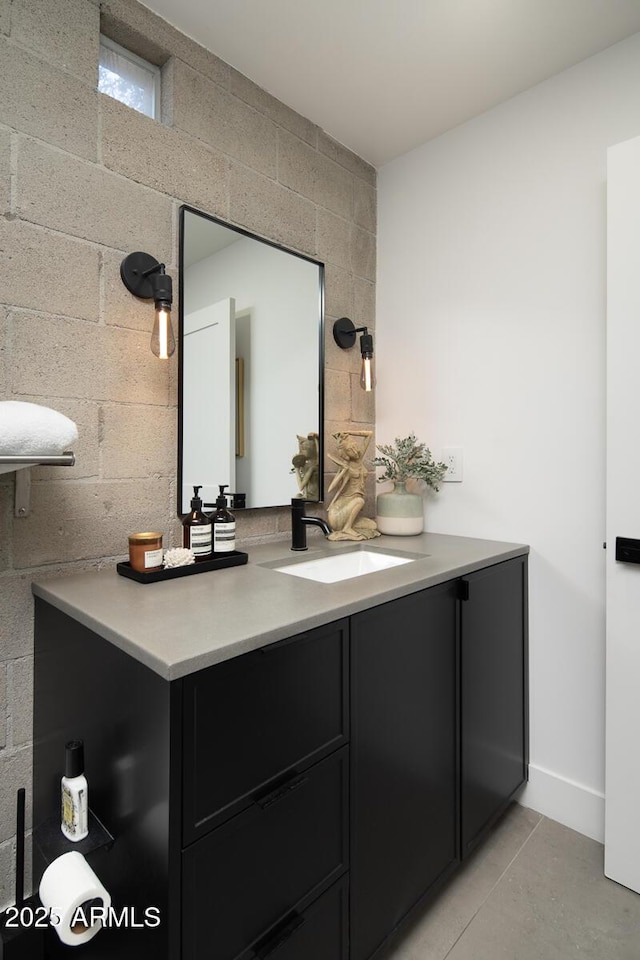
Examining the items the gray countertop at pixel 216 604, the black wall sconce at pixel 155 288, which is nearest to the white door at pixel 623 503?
the gray countertop at pixel 216 604

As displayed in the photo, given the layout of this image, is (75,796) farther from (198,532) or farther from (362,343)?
(362,343)

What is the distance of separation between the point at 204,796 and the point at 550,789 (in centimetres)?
143

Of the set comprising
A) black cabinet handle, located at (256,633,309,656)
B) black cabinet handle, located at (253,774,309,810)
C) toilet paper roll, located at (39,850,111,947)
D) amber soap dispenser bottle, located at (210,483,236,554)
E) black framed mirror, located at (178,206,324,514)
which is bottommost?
toilet paper roll, located at (39,850,111,947)

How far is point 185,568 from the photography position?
51.2 inches

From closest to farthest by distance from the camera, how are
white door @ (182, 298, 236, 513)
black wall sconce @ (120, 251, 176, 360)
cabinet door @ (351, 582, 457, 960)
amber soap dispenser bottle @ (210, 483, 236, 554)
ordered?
cabinet door @ (351, 582, 457, 960), black wall sconce @ (120, 251, 176, 360), amber soap dispenser bottle @ (210, 483, 236, 554), white door @ (182, 298, 236, 513)

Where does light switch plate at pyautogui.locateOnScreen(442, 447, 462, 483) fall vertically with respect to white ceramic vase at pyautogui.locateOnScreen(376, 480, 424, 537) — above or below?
above

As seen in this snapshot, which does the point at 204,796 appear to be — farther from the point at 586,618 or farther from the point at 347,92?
the point at 347,92

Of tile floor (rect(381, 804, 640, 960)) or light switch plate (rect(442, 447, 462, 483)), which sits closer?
tile floor (rect(381, 804, 640, 960))

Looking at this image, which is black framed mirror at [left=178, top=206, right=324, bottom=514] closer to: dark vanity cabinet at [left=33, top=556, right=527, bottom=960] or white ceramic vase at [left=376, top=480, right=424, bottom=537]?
white ceramic vase at [left=376, top=480, right=424, bottom=537]

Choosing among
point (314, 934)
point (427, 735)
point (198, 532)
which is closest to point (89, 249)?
point (198, 532)

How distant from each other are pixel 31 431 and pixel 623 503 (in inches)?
59.5

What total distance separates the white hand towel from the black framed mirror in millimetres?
526

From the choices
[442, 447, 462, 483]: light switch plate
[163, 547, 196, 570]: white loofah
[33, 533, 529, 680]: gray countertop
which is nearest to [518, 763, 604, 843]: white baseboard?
[33, 533, 529, 680]: gray countertop

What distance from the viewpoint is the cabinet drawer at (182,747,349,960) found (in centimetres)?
81
